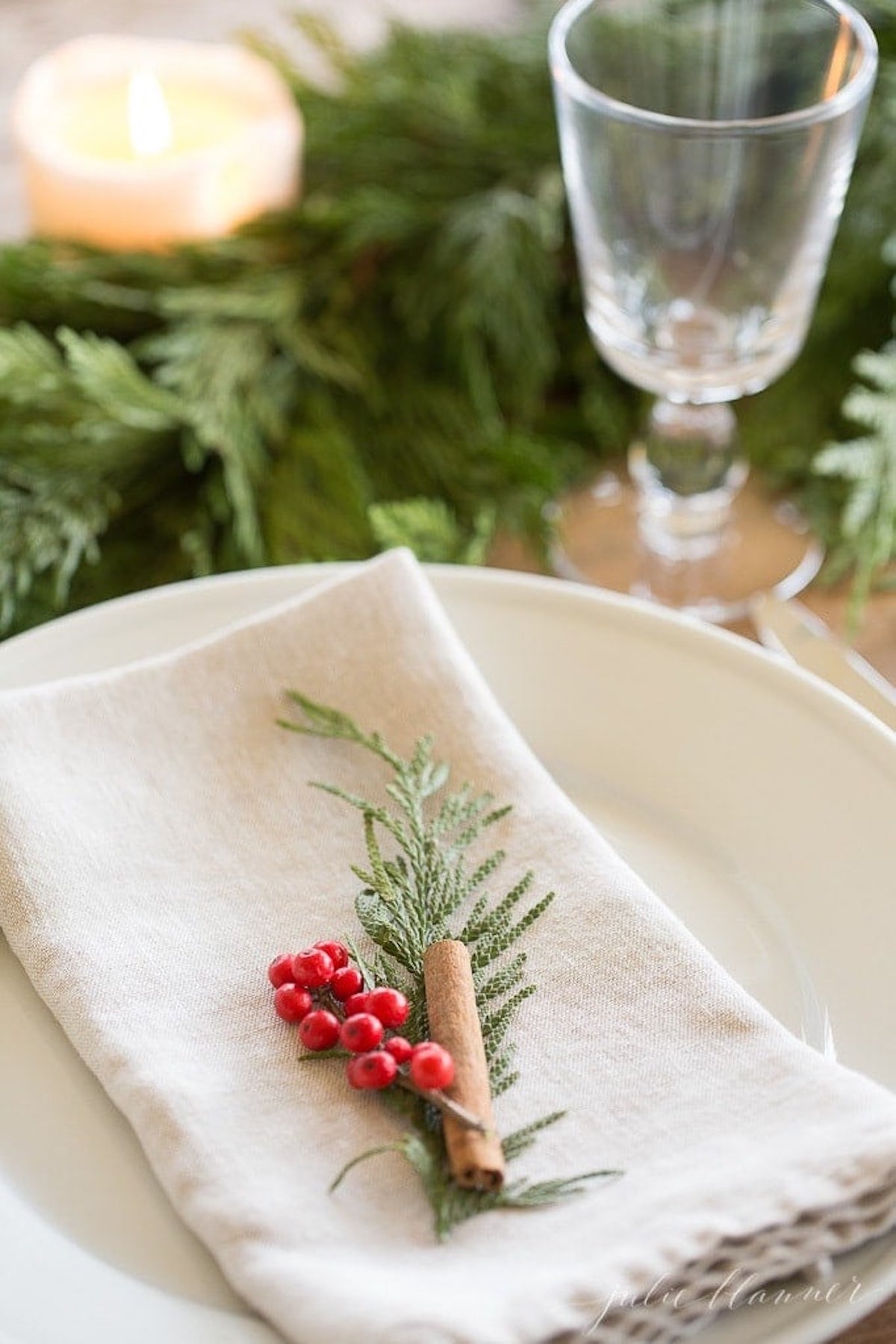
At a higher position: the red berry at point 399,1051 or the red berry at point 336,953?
the red berry at point 399,1051

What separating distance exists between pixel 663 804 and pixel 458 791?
11 cm

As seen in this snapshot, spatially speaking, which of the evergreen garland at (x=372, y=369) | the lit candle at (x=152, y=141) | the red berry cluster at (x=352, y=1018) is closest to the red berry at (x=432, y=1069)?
the red berry cluster at (x=352, y=1018)

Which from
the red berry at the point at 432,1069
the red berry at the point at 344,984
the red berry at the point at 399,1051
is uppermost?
the red berry at the point at 432,1069

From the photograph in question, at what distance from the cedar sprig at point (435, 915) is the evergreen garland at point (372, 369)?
253mm

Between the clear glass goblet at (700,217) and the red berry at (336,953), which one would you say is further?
the clear glass goblet at (700,217)

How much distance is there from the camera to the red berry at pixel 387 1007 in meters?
0.60

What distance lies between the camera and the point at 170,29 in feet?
5.12

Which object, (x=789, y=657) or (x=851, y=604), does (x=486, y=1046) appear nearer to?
(x=789, y=657)

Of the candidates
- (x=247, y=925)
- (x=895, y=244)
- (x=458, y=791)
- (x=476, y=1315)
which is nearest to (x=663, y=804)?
(x=458, y=791)

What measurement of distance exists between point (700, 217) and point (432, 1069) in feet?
1.86

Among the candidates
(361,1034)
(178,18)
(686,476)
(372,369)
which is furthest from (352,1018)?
(178,18)

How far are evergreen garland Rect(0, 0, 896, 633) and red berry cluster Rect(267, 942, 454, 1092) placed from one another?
0.37m

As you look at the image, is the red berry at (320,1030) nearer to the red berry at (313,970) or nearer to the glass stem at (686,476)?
the red berry at (313,970)

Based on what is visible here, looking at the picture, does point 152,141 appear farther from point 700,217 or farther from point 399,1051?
point 399,1051
